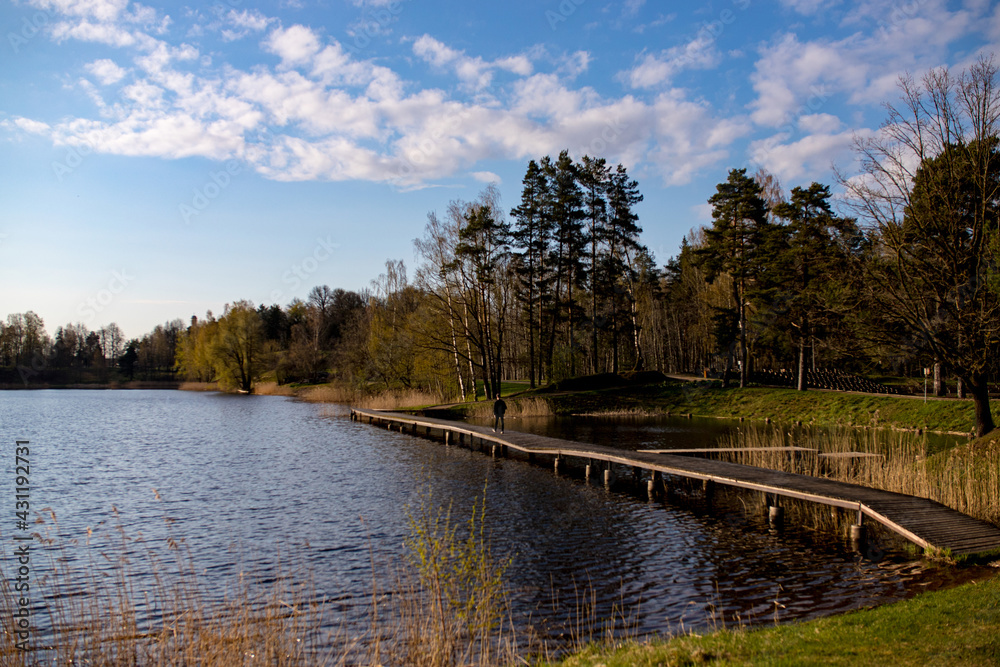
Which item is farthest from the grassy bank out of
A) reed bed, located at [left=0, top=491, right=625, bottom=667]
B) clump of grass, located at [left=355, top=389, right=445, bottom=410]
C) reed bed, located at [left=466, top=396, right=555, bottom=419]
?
reed bed, located at [left=0, top=491, right=625, bottom=667]

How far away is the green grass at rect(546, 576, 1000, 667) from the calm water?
1621mm

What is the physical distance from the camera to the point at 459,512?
585 inches

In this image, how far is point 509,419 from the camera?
37625 mm

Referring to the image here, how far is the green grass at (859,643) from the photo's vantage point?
561cm

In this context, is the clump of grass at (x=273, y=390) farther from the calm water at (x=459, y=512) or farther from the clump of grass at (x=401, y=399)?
the calm water at (x=459, y=512)

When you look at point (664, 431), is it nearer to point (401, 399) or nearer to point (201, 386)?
point (401, 399)

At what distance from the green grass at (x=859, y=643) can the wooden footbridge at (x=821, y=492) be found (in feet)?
10.8

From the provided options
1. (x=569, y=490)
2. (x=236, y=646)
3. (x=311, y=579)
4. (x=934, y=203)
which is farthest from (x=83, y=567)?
(x=934, y=203)

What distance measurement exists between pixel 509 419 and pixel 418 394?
A: 32.8 feet

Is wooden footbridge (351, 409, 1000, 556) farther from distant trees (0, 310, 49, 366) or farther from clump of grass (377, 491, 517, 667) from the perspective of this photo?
distant trees (0, 310, 49, 366)

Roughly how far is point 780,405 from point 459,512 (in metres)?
27.8

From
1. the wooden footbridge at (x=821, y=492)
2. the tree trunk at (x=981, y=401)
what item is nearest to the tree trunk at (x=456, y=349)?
the wooden footbridge at (x=821, y=492)

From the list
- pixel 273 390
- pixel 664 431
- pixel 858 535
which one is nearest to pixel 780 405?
pixel 664 431

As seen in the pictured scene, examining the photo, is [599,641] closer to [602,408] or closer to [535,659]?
[535,659]
